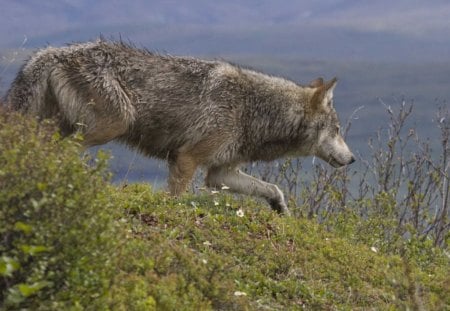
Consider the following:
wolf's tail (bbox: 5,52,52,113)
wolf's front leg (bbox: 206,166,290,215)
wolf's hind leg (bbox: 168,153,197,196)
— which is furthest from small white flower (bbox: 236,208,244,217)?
wolf's tail (bbox: 5,52,52,113)

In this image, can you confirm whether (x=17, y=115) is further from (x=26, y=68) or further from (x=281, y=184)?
(x=281, y=184)

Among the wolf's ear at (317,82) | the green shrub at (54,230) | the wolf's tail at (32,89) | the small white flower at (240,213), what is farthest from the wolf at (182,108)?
the green shrub at (54,230)

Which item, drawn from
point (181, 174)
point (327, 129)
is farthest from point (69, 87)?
point (327, 129)

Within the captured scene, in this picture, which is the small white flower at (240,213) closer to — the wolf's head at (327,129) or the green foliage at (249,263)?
the green foliage at (249,263)

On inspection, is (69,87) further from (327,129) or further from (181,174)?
(327,129)

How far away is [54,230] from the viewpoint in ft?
15.5

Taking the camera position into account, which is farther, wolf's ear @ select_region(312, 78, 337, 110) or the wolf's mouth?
the wolf's mouth

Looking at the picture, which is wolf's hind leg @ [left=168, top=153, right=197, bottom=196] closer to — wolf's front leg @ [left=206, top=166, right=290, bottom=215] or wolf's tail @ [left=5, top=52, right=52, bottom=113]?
wolf's front leg @ [left=206, top=166, right=290, bottom=215]

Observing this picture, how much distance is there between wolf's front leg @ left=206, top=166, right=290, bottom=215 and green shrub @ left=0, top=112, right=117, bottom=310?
212 inches

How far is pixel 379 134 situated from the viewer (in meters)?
13.8

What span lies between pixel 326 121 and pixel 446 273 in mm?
3136

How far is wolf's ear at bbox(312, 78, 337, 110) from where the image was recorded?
1079 centimetres

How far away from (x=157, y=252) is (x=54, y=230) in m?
1.41

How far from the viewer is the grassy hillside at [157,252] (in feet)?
15.7
